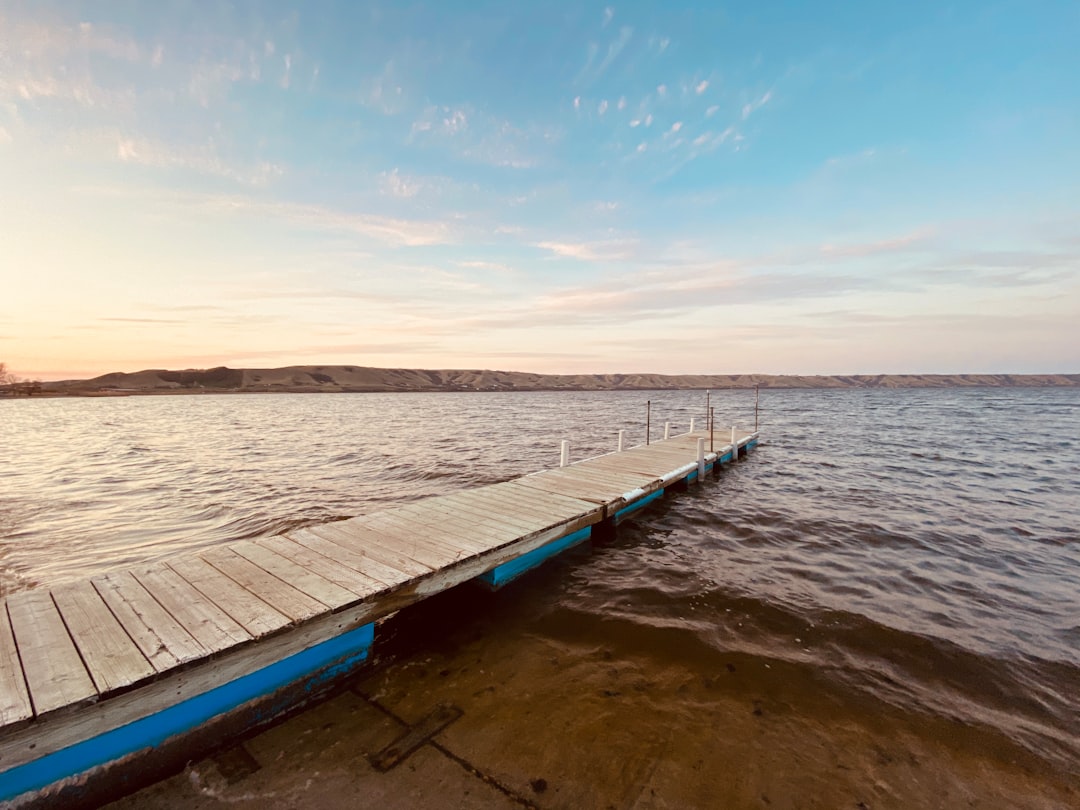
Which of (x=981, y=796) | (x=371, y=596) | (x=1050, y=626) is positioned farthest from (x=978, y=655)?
(x=371, y=596)

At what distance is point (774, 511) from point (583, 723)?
9.38 metres

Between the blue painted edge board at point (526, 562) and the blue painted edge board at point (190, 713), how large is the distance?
2.24 m

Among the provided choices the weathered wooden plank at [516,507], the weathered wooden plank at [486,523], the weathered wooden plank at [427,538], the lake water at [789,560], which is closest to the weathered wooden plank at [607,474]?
the lake water at [789,560]

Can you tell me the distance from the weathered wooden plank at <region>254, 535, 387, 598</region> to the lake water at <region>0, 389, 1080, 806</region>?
123cm

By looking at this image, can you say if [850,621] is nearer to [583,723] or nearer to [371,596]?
[583,723]

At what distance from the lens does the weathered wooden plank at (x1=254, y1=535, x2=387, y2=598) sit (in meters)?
4.94

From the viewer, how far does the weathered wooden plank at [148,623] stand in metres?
3.60

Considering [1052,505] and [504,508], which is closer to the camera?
[504,508]

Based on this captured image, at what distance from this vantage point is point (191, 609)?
4367 millimetres

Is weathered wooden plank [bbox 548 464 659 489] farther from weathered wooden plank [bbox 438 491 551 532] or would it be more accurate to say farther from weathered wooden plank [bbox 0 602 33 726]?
weathered wooden plank [bbox 0 602 33 726]

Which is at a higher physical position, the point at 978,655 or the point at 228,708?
the point at 228,708

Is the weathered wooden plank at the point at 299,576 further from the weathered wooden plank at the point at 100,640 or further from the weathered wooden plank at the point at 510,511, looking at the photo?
the weathered wooden plank at the point at 510,511

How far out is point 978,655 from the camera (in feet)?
18.7

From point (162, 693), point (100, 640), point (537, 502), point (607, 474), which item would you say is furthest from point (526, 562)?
point (100, 640)
